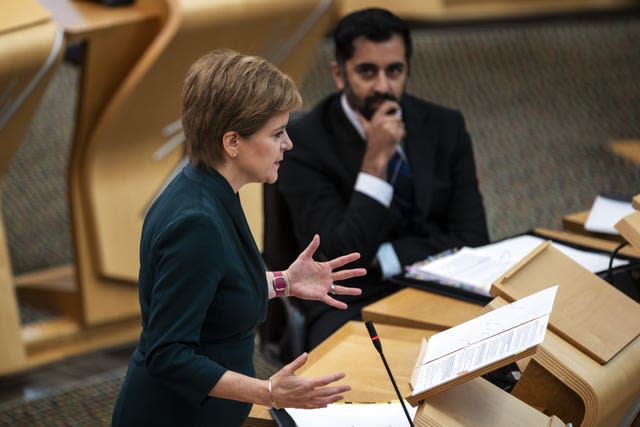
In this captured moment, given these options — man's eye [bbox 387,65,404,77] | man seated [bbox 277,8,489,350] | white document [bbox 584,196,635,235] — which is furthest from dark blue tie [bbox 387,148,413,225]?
white document [bbox 584,196,635,235]

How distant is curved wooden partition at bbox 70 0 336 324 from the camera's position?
3230 millimetres

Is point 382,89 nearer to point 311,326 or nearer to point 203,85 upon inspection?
point 311,326

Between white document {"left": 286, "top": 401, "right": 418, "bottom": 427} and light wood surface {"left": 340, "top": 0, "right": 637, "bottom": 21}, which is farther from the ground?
white document {"left": 286, "top": 401, "right": 418, "bottom": 427}

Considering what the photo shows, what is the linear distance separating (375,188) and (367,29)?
1.38 ft

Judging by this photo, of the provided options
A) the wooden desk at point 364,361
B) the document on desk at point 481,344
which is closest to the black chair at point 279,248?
the wooden desk at point 364,361

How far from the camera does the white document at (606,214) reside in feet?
8.34

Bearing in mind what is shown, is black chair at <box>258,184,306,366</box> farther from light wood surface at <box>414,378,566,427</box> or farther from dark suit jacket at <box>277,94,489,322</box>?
light wood surface at <box>414,378,566,427</box>

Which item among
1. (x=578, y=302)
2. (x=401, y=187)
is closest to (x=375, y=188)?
(x=401, y=187)

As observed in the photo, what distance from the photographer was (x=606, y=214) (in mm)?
2613

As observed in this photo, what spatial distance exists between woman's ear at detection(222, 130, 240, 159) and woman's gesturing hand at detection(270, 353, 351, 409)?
0.33 m

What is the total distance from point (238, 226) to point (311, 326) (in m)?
1.01

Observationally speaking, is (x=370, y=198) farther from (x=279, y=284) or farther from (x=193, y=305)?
(x=193, y=305)

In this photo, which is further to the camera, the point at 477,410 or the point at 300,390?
the point at 477,410

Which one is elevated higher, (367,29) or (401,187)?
(367,29)
